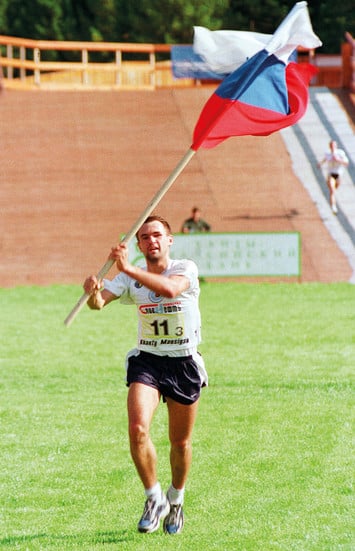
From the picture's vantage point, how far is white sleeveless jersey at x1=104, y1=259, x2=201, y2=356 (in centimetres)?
730

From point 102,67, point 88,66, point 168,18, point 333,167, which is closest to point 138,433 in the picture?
point 333,167

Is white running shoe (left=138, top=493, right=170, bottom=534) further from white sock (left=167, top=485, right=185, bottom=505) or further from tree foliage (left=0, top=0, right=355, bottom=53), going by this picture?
tree foliage (left=0, top=0, right=355, bottom=53)

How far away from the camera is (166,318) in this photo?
288 inches

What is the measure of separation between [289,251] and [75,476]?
17045mm

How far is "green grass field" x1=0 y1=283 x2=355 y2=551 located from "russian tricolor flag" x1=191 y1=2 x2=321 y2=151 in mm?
2470

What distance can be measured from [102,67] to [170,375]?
33.9 metres

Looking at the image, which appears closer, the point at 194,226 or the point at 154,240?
the point at 154,240

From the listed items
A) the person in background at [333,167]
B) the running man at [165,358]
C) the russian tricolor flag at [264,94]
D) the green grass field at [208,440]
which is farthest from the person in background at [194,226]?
the running man at [165,358]

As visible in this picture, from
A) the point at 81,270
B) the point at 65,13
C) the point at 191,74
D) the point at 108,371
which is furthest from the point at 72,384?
the point at 65,13

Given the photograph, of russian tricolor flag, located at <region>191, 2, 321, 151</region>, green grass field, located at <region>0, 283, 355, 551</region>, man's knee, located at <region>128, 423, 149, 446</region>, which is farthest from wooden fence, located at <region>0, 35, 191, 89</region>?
man's knee, located at <region>128, 423, 149, 446</region>

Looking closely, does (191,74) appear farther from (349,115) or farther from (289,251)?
(289,251)

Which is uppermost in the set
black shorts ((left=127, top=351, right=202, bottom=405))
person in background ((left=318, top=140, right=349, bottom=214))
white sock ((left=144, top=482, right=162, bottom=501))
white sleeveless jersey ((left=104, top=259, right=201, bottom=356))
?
white sleeveless jersey ((left=104, top=259, right=201, bottom=356))

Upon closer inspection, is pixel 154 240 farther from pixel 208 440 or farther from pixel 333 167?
pixel 333 167

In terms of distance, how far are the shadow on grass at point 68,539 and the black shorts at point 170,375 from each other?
89 cm
